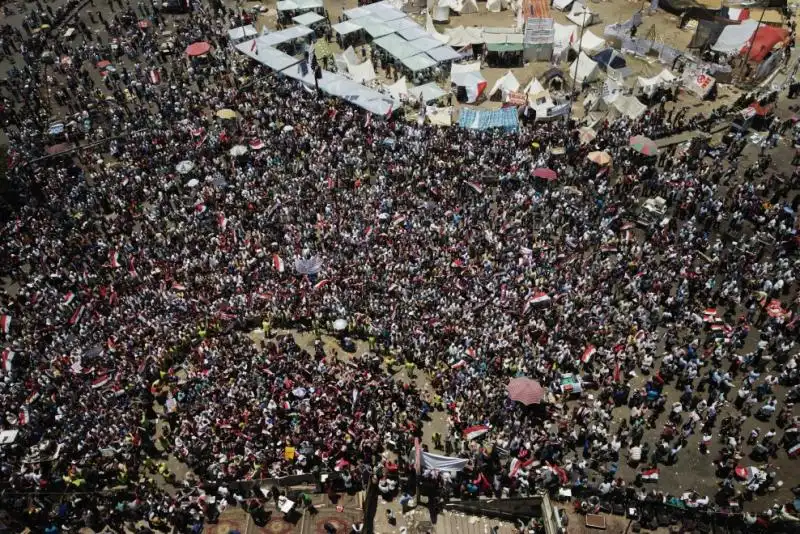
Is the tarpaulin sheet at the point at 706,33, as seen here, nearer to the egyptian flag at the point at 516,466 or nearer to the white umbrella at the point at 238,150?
the white umbrella at the point at 238,150

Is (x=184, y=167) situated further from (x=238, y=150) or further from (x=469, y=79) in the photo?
(x=469, y=79)

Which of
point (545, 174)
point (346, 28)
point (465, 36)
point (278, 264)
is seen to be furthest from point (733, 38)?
point (278, 264)

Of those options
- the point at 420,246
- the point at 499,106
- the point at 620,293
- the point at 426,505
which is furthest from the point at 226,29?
the point at 426,505

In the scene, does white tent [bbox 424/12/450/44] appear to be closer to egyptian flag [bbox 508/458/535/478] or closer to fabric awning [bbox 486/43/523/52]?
fabric awning [bbox 486/43/523/52]

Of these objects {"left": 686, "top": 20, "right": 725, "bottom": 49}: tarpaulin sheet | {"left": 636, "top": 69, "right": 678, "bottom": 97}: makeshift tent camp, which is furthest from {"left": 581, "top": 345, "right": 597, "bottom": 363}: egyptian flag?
{"left": 686, "top": 20, "right": 725, "bottom": 49}: tarpaulin sheet

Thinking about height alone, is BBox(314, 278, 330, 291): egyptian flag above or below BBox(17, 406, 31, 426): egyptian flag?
above

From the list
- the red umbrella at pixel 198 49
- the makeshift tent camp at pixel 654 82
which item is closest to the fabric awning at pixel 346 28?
the red umbrella at pixel 198 49
